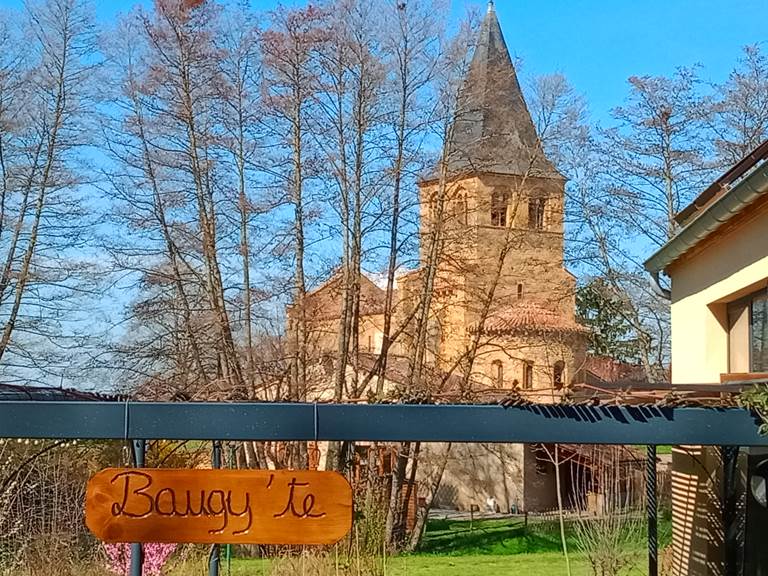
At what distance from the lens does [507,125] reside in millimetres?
18312

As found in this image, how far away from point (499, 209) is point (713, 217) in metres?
13.4

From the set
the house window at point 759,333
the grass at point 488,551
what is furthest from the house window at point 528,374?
the house window at point 759,333

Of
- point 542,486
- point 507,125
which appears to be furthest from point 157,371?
point 542,486

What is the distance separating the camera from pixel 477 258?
58.2 ft

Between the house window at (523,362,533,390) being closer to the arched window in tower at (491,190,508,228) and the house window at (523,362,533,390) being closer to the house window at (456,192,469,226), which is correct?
the arched window in tower at (491,190,508,228)

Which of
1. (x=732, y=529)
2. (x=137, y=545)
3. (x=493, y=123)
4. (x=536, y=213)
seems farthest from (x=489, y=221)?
(x=137, y=545)

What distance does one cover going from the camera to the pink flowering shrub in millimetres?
7184

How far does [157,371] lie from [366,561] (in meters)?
9.36

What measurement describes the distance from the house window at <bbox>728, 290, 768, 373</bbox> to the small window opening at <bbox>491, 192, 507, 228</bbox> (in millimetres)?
12284

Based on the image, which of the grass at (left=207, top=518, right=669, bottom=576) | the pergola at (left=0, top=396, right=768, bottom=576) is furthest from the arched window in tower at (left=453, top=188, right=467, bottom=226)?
the pergola at (left=0, top=396, right=768, bottom=576)

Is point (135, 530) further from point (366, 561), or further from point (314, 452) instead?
point (314, 452)

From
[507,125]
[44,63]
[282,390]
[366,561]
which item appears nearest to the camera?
[366,561]

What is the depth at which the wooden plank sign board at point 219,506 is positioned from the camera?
3.15 meters

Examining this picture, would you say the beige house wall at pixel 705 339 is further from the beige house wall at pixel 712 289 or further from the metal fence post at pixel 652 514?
the metal fence post at pixel 652 514
